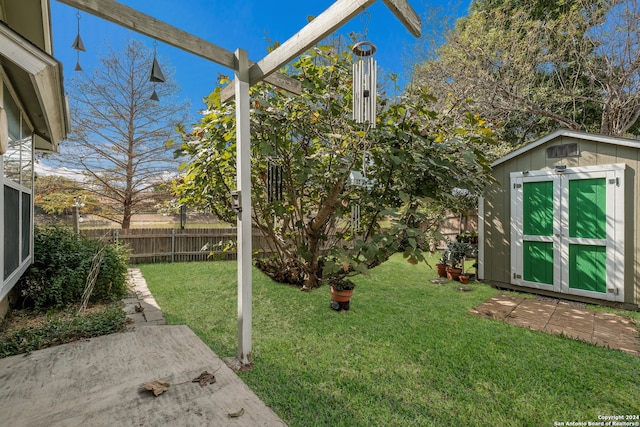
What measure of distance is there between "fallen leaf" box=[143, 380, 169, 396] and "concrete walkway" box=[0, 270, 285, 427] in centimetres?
2

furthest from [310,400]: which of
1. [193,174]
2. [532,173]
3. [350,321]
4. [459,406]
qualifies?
[532,173]

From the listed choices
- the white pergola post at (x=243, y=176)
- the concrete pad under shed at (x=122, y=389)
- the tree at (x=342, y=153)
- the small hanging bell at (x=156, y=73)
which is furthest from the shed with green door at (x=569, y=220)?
the small hanging bell at (x=156, y=73)

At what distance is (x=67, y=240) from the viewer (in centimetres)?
399

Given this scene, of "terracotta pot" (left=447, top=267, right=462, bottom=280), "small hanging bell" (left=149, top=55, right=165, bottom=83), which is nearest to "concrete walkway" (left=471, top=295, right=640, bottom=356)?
"terracotta pot" (left=447, top=267, right=462, bottom=280)

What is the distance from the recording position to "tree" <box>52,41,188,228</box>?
8.36 metres

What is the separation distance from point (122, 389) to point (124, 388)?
0.01 m

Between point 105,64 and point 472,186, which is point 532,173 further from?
point 105,64

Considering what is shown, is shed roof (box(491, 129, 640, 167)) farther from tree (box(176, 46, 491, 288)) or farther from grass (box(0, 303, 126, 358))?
grass (box(0, 303, 126, 358))

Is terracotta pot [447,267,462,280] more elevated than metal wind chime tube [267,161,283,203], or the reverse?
metal wind chime tube [267,161,283,203]

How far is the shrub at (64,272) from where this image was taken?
135 inches

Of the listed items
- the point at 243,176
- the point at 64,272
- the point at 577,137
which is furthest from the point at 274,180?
the point at 577,137

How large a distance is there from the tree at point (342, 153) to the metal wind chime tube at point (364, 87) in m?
0.17

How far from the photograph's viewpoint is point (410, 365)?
2.41 m

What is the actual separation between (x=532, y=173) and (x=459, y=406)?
13.6 ft
